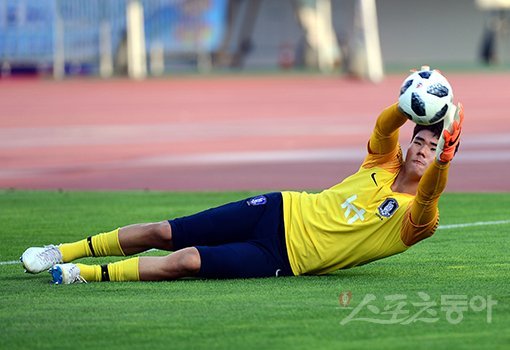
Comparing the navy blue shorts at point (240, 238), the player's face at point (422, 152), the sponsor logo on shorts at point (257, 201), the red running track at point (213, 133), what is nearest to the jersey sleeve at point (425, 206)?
the player's face at point (422, 152)

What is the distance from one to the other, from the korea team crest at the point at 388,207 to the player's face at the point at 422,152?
0.81 feet

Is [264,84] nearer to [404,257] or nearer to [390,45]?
[390,45]

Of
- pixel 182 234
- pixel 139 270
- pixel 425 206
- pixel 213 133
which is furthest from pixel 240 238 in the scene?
pixel 213 133

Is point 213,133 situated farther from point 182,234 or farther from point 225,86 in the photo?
point 182,234

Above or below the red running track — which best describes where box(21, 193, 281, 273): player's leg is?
above

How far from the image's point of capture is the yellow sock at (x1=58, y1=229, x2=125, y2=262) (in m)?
8.89

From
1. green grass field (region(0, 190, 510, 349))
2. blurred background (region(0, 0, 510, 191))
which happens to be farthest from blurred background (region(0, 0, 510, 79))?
green grass field (region(0, 190, 510, 349))

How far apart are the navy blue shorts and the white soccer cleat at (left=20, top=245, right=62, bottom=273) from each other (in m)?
0.80

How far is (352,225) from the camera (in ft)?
27.7

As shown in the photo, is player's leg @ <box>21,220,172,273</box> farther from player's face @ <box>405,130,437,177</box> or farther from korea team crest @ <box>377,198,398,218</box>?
player's face @ <box>405,130,437,177</box>

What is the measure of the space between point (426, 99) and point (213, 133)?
1662cm

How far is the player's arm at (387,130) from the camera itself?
8.66 meters

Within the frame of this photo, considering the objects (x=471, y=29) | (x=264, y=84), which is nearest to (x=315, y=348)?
(x=264, y=84)

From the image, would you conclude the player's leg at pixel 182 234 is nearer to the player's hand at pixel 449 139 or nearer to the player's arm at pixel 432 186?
the player's arm at pixel 432 186
